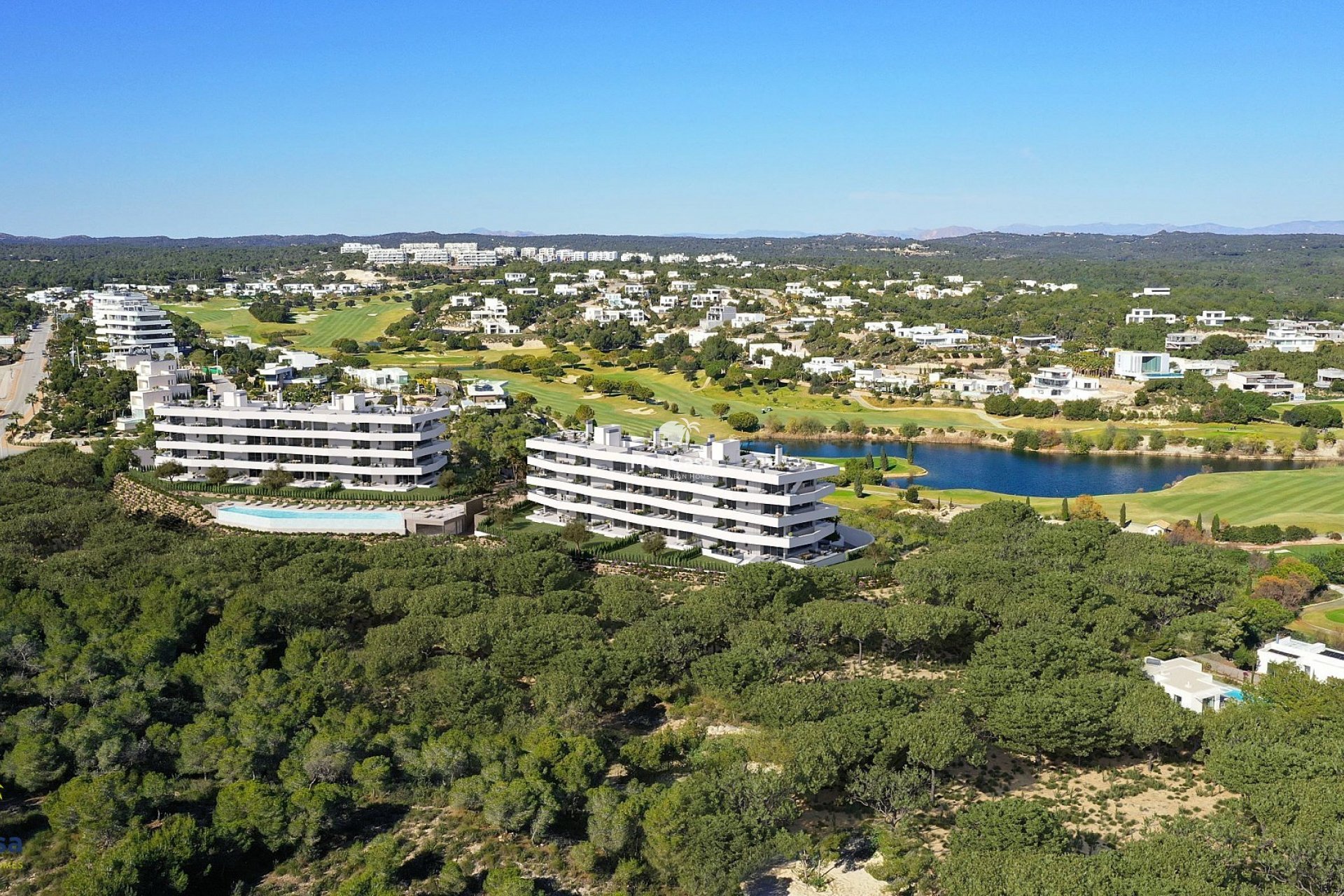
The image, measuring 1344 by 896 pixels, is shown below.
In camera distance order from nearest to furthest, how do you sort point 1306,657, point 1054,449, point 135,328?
point 1306,657, point 1054,449, point 135,328

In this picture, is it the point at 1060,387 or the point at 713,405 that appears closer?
the point at 1060,387

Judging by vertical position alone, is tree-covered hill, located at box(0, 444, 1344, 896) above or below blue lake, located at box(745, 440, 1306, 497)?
above

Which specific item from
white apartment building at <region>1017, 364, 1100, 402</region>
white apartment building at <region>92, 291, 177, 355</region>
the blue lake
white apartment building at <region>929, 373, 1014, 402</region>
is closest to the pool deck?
the blue lake

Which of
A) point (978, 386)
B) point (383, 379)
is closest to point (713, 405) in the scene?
point (978, 386)

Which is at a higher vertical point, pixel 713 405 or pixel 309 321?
pixel 309 321

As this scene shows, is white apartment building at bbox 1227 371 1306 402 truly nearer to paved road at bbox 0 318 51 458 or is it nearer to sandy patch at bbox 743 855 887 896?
sandy patch at bbox 743 855 887 896
